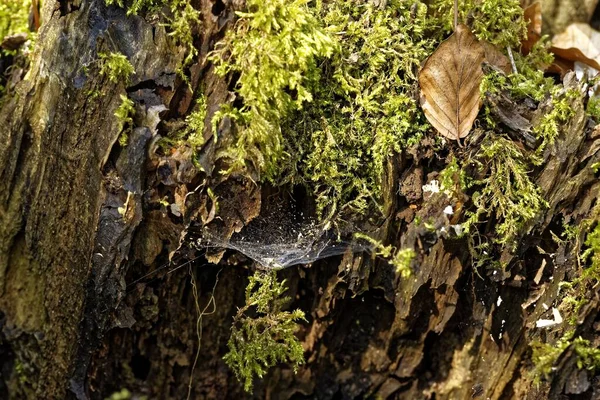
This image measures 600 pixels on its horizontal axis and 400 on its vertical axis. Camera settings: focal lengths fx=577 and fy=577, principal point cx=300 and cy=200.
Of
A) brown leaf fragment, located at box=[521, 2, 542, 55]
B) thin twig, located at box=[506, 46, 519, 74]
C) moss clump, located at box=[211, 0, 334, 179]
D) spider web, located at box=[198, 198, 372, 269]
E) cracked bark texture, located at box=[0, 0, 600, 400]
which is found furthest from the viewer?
brown leaf fragment, located at box=[521, 2, 542, 55]

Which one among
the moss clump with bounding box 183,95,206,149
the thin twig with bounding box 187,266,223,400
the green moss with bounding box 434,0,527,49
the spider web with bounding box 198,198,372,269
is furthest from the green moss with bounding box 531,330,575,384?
the moss clump with bounding box 183,95,206,149

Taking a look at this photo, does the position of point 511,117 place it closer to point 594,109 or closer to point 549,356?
point 594,109

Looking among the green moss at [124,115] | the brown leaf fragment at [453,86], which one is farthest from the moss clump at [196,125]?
the brown leaf fragment at [453,86]

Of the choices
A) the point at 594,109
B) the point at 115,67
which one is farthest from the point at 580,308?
the point at 115,67

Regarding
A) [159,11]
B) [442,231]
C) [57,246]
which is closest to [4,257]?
[57,246]

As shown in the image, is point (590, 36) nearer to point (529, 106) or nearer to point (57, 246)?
point (529, 106)

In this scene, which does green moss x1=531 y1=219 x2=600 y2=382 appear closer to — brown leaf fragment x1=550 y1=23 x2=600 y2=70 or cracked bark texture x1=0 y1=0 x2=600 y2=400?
cracked bark texture x1=0 y1=0 x2=600 y2=400
